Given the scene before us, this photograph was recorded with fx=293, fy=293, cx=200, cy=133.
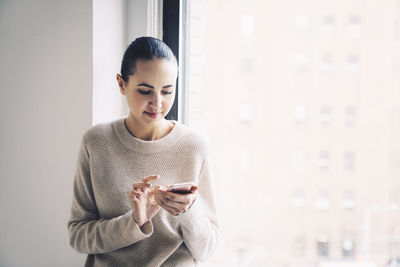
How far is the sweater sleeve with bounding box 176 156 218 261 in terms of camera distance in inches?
26.9

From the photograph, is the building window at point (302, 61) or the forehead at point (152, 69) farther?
the building window at point (302, 61)

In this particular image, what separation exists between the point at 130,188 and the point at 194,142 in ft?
0.67

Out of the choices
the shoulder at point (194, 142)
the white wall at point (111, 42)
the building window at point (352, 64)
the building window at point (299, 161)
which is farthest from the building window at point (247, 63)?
the shoulder at point (194, 142)

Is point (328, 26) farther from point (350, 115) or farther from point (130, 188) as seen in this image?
point (130, 188)

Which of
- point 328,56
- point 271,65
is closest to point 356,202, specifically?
point 328,56

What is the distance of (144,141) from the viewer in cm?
76

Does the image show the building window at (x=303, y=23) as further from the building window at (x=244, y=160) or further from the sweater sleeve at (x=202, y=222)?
the sweater sleeve at (x=202, y=222)

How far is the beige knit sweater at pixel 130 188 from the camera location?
738mm

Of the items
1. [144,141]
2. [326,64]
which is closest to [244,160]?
[326,64]

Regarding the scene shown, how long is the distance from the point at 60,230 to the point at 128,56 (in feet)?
2.06

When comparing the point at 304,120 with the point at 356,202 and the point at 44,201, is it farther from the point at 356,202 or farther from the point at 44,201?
the point at 44,201

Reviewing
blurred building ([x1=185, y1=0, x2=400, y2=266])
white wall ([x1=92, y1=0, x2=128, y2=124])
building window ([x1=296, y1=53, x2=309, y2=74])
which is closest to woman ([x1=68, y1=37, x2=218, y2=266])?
white wall ([x1=92, y1=0, x2=128, y2=124])

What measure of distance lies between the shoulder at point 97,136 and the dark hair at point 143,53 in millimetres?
160

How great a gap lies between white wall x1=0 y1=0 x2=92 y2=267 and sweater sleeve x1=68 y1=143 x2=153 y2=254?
0.19 meters
